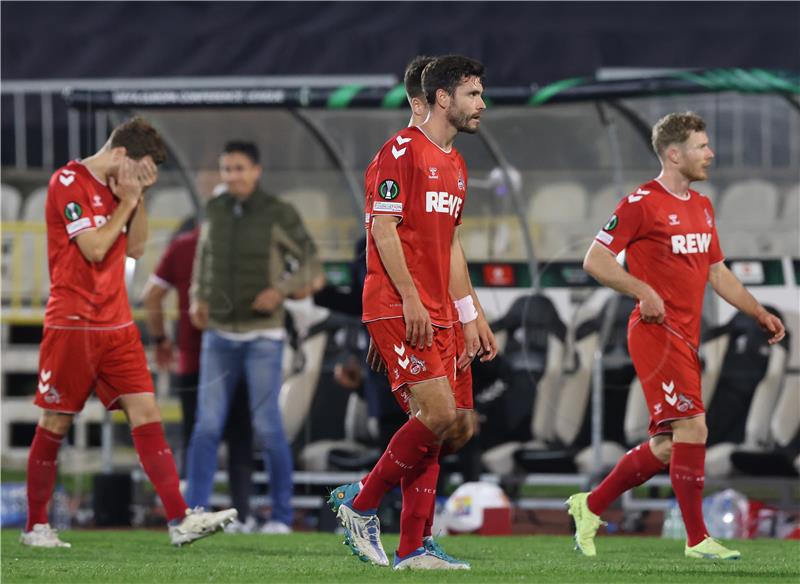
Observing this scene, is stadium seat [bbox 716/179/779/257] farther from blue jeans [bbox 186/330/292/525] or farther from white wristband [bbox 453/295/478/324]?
white wristband [bbox 453/295/478/324]

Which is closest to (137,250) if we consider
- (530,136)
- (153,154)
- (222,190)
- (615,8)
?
(153,154)

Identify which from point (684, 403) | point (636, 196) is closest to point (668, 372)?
point (684, 403)

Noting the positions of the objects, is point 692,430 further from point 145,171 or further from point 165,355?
point 165,355

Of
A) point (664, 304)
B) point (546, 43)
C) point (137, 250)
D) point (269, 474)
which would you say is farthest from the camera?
point (546, 43)

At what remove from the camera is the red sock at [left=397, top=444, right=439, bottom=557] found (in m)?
6.11

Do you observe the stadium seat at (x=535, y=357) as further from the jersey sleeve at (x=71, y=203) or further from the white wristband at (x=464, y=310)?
the white wristband at (x=464, y=310)

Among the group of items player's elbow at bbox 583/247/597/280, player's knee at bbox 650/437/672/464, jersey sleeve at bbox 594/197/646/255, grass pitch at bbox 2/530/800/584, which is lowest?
grass pitch at bbox 2/530/800/584

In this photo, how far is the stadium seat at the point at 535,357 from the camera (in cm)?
972

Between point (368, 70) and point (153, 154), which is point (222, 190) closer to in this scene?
point (153, 154)

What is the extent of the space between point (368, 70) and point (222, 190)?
151 inches

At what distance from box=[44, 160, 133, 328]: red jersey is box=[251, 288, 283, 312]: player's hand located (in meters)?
1.95

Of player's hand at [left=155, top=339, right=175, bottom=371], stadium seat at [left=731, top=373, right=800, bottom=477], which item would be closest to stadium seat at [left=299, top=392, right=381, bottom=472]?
player's hand at [left=155, top=339, right=175, bottom=371]

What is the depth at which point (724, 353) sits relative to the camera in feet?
31.3

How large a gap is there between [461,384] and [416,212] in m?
0.71
